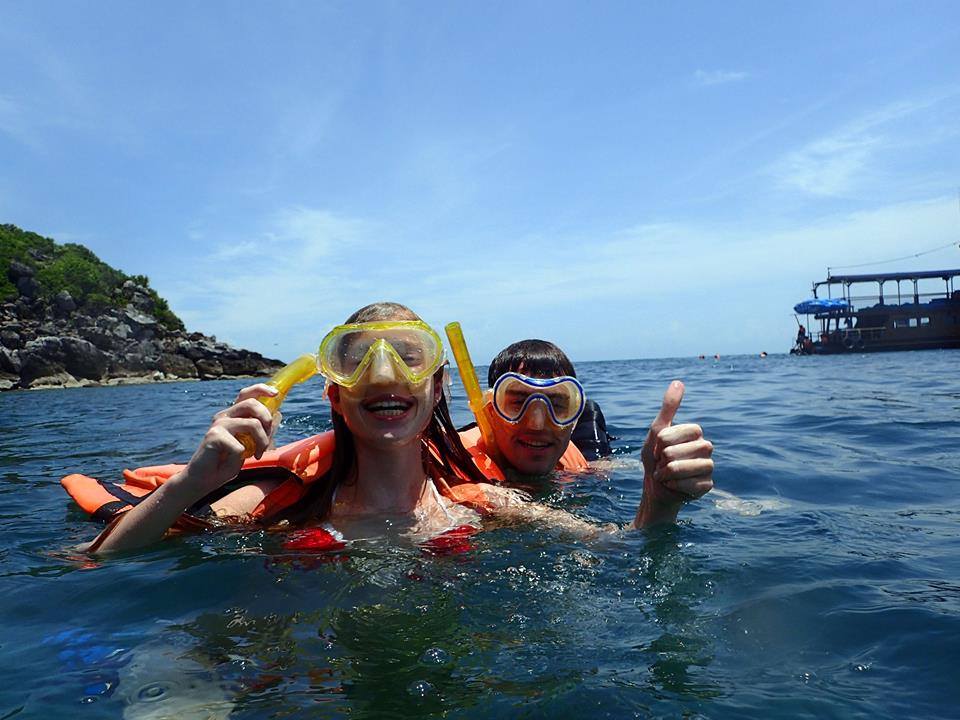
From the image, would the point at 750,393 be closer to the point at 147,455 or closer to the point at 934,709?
the point at 147,455

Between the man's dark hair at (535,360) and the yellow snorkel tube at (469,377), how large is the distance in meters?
0.39

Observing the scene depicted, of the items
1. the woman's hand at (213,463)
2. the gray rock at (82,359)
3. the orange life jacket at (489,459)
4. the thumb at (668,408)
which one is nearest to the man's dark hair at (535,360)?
the orange life jacket at (489,459)

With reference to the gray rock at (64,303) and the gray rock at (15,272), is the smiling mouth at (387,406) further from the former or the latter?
the gray rock at (15,272)

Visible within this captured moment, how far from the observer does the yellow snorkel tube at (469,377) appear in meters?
3.49

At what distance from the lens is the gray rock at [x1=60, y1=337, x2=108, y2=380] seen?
38469mm

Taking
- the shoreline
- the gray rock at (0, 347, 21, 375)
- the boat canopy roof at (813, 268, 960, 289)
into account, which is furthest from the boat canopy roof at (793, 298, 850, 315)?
the gray rock at (0, 347, 21, 375)

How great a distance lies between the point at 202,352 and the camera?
154ft

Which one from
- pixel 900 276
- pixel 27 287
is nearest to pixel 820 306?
pixel 900 276

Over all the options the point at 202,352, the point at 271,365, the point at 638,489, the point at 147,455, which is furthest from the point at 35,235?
the point at 638,489

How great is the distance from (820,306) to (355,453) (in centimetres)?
4539

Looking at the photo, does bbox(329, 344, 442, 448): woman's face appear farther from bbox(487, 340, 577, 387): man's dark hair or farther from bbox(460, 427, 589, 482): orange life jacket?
bbox(487, 340, 577, 387): man's dark hair

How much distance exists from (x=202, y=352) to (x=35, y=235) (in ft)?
62.1

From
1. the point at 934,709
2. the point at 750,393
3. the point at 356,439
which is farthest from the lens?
the point at 750,393

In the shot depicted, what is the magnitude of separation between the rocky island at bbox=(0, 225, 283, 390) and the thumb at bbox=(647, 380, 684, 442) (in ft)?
139
